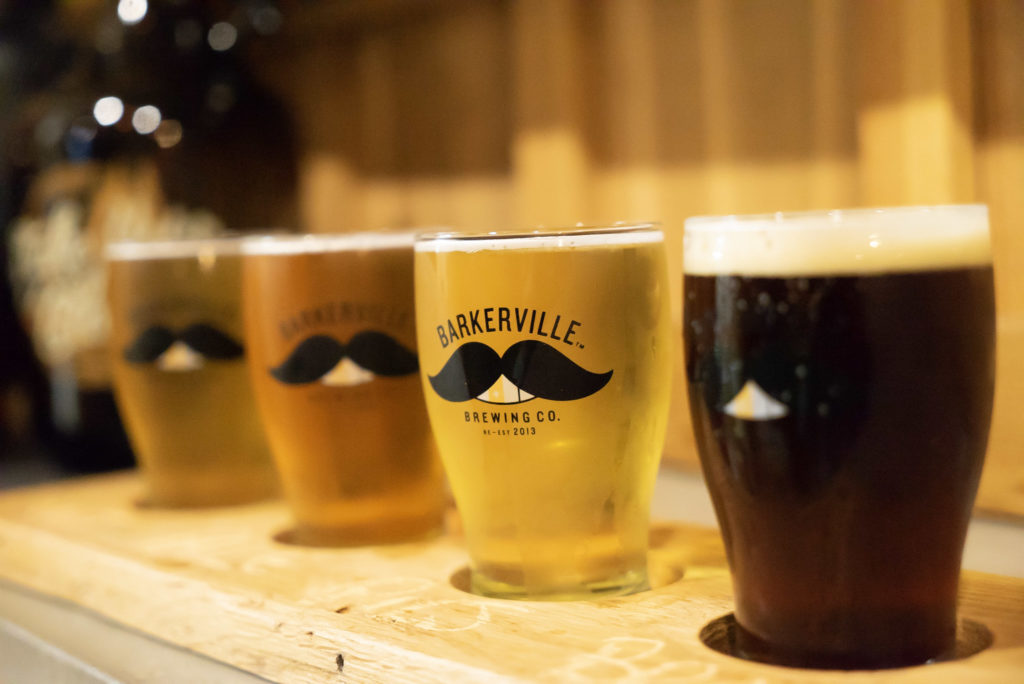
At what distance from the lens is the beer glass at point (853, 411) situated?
44 centimetres

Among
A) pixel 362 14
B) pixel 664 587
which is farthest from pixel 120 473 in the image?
pixel 664 587

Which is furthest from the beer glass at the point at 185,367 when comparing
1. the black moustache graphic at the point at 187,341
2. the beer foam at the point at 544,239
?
the beer foam at the point at 544,239

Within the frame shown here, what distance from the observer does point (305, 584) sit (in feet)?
2.10

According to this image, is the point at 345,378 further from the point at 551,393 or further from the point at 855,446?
the point at 855,446

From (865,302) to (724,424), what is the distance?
8 centimetres

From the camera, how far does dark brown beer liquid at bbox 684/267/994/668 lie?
1.43ft

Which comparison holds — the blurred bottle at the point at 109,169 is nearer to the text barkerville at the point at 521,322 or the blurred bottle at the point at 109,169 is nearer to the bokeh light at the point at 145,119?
the bokeh light at the point at 145,119

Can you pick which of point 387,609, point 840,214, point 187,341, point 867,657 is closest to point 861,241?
point 840,214

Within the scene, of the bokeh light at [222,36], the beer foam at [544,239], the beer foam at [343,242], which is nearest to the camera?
the beer foam at [544,239]

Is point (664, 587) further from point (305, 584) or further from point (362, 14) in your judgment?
point (362, 14)

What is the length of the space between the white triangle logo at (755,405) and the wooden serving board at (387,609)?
0.11m

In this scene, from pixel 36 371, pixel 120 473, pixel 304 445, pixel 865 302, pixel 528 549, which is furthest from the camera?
pixel 36 371

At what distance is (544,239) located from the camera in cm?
55

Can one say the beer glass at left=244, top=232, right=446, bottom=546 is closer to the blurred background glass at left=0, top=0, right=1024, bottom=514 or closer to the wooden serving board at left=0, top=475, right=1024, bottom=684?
the wooden serving board at left=0, top=475, right=1024, bottom=684
